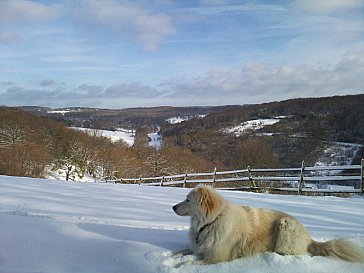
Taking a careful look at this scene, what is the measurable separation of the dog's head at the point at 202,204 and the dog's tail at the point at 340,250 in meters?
1.24

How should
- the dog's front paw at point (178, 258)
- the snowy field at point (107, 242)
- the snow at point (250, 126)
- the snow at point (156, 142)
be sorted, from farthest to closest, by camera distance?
the snow at point (250, 126), the snow at point (156, 142), the dog's front paw at point (178, 258), the snowy field at point (107, 242)

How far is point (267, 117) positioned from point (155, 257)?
151 metres

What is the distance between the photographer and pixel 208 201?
4371 mm

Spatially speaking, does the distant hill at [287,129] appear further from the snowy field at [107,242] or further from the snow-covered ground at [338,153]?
the snowy field at [107,242]

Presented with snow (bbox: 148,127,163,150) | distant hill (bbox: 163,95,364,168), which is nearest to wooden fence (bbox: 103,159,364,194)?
distant hill (bbox: 163,95,364,168)

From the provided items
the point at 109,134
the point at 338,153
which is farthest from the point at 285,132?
the point at 109,134

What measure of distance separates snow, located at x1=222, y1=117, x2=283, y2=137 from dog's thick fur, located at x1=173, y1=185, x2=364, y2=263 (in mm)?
125174

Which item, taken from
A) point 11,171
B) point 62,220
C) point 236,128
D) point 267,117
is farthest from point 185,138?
point 62,220

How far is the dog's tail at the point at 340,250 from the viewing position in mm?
4145

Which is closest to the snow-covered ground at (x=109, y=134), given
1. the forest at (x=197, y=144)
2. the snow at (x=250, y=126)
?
the forest at (x=197, y=144)

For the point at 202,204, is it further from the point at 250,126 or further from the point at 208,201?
the point at 250,126

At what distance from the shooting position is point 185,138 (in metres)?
131

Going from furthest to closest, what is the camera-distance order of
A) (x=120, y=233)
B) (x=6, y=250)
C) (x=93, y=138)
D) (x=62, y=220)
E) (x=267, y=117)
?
(x=267, y=117)
(x=93, y=138)
(x=62, y=220)
(x=120, y=233)
(x=6, y=250)

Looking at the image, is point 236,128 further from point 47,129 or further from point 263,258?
point 263,258
